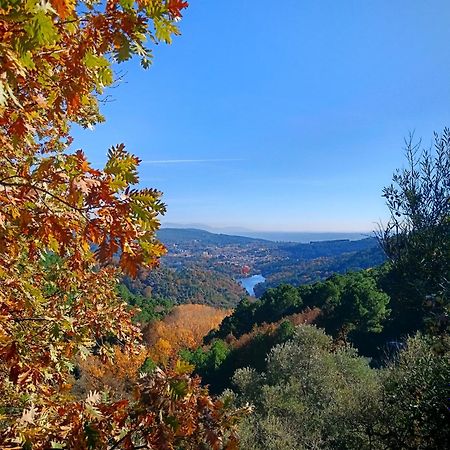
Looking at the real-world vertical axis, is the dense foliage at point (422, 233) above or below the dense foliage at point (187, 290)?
above

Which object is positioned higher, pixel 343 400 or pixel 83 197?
pixel 83 197

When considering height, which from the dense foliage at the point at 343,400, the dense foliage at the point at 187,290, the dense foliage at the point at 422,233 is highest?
→ the dense foliage at the point at 422,233

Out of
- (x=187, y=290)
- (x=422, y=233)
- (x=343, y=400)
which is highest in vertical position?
(x=422, y=233)

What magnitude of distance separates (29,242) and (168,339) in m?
52.7

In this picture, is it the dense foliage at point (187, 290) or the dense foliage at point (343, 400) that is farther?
the dense foliage at point (187, 290)

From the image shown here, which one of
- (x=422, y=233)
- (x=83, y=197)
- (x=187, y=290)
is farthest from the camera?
(x=187, y=290)

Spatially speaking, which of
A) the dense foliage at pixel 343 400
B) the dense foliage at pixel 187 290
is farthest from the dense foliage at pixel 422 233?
the dense foliage at pixel 187 290

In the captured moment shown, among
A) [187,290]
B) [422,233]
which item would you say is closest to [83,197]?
[422,233]

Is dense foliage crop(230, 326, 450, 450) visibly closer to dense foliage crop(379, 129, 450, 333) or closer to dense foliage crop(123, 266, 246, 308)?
dense foliage crop(379, 129, 450, 333)

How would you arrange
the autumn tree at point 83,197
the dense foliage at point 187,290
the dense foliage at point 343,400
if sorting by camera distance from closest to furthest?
the autumn tree at point 83,197, the dense foliage at point 343,400, the dense foliage at point 187,290

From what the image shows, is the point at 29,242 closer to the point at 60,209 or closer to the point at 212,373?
the point at 60,209

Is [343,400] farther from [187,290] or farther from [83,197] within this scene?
[187,290]

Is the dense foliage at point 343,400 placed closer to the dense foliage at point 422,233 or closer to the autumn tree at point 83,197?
the dense foliage at point 422,233

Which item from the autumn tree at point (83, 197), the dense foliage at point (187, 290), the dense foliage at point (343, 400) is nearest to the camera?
the autumn tree at point (83, 197)
